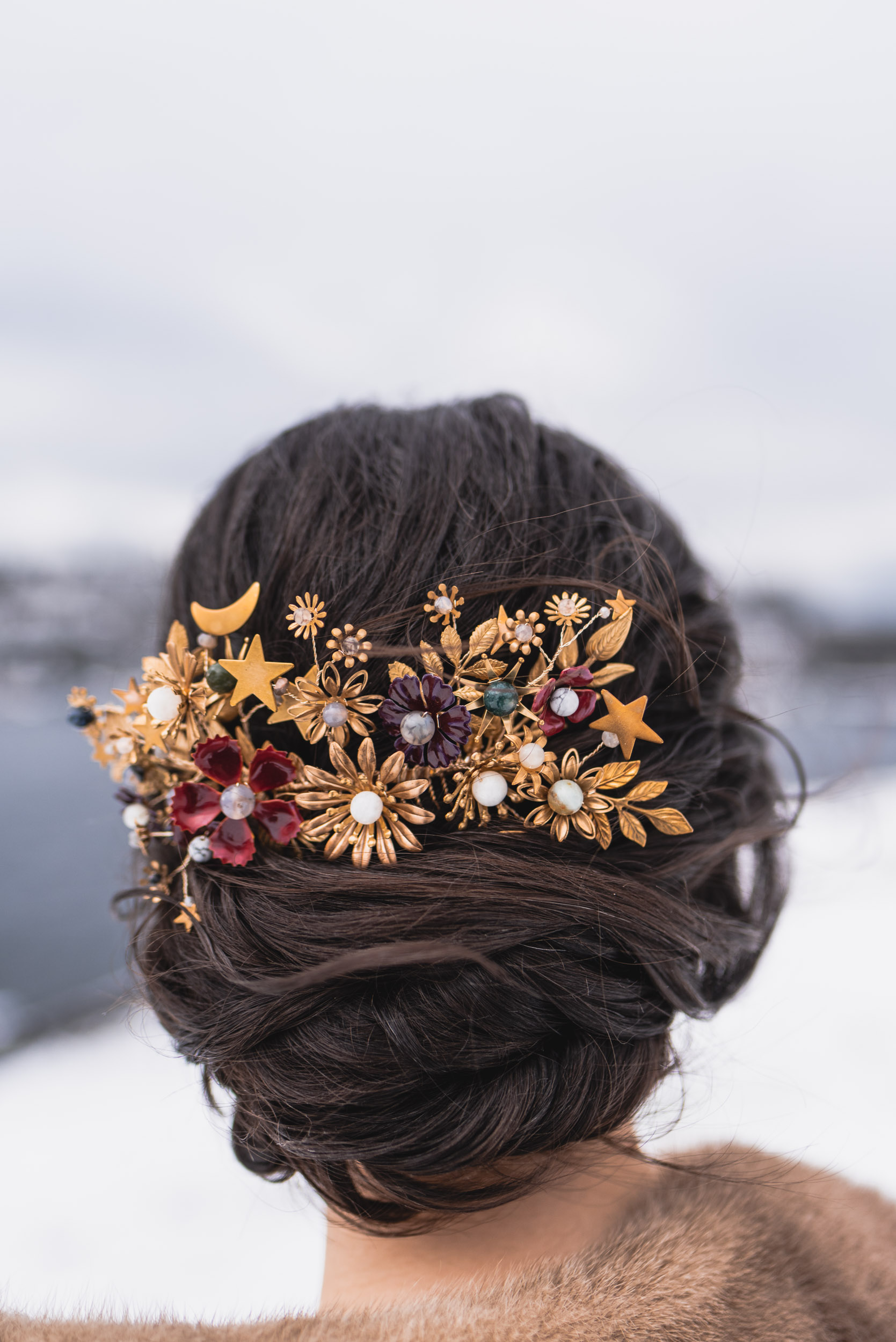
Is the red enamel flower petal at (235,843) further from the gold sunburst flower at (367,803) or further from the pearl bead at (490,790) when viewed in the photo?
the pearl bead at (490,790)

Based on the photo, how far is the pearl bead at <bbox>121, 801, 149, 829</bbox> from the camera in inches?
33.0

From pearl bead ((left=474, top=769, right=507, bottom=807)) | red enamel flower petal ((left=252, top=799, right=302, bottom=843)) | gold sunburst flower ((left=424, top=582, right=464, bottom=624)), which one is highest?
gold sunburst flower ((left=424, top=582, right=464, bottom=624))

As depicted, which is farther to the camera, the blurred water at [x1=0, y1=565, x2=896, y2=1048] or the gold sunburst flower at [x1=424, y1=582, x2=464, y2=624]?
the blurred water at [x1=0, y1=565, x2=896, y2=1048]

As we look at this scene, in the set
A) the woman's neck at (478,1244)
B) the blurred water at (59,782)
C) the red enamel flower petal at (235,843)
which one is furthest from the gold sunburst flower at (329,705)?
the blurred water at (59,782)

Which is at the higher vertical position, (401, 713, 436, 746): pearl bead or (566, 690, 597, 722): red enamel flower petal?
(566, 690, 597, 722): red enamel flower petal

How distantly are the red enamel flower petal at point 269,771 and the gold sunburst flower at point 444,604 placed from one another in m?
0.19

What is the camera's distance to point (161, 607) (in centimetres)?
93

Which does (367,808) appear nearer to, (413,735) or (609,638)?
(413,735)

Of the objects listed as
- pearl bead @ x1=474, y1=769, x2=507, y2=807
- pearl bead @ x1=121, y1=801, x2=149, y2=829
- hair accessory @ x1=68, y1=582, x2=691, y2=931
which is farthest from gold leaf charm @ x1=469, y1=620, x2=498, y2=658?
pearl bead @ x1=121, y1=801, x2=149, y2=829

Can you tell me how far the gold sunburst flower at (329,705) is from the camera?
2.20ft

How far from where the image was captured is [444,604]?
664 mm

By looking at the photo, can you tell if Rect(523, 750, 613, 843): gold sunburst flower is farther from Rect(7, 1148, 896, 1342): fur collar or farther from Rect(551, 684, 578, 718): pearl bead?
Rect(7, 1148, 896, 1342): fur collar

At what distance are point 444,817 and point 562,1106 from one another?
0.90ft

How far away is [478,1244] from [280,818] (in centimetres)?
47
